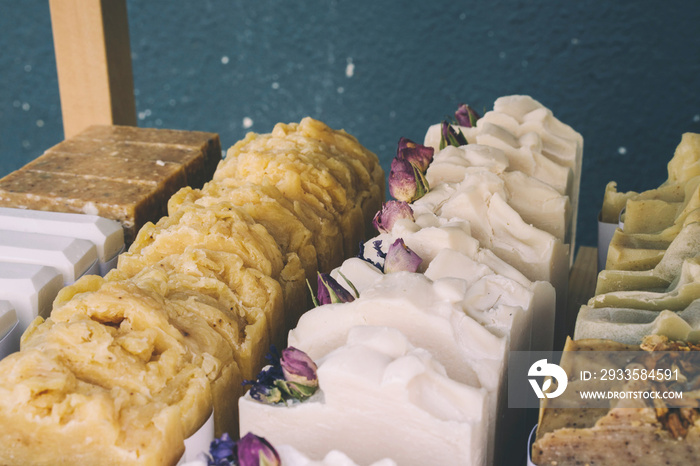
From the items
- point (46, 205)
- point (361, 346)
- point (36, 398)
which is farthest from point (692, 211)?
point (46, 205)

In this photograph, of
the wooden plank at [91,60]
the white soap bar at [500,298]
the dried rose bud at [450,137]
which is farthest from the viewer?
the wooden plank at [91,60]

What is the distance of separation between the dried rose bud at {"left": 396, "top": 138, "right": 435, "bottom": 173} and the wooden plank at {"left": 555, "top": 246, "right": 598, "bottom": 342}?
558 millimetres

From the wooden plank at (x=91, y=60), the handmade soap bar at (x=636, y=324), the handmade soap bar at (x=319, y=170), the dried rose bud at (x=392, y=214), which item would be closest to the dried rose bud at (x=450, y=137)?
the handmade soap bar at (x=319, y=170)

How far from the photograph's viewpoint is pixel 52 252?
1.67 meters

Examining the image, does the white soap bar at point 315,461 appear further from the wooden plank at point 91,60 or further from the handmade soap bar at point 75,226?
the wooden plank at point 91,60

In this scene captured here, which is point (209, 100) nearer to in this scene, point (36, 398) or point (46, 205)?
point (46, 205)

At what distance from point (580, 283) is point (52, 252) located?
1482 millimetres

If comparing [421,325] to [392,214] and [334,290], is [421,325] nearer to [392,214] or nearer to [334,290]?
[334,290]

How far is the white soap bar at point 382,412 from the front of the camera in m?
0.98

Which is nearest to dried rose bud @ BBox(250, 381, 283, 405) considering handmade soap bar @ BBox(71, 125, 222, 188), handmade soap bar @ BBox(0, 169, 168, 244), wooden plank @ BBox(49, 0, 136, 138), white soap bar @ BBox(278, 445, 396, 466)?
white soap bar @ BBox(278, 445, 396, 466)

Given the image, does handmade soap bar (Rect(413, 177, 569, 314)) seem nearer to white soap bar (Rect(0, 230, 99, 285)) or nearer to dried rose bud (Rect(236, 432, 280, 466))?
dried rose bud (Rect(236, 432, 280, 466))

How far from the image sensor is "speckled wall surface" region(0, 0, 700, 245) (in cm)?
327

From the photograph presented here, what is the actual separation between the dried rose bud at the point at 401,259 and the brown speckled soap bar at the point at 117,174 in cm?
88

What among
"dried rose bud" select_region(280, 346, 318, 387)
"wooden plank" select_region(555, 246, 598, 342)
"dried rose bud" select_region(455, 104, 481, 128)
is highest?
"dried rose bud" select_region(455, 104, 481, 128)
